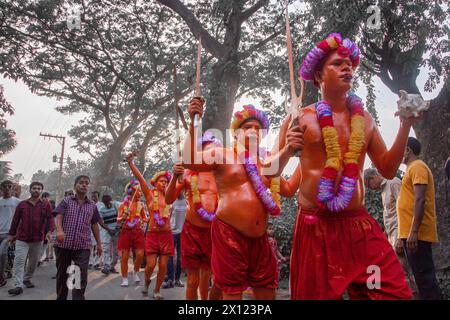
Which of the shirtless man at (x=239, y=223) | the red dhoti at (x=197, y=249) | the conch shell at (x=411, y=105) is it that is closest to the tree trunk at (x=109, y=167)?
the red dhoti at (x=197, y=249)

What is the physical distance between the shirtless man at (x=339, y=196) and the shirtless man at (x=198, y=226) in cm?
189

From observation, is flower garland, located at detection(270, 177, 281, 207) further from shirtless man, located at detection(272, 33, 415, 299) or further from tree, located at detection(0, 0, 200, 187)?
tree, located at detection(0, 0, 200, 187)

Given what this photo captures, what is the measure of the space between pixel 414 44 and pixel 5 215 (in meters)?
8.14

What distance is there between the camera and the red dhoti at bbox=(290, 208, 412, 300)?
2.23 metres

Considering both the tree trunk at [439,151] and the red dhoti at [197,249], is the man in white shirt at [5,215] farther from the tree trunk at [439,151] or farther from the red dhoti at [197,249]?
the tree trunk at [439,151]

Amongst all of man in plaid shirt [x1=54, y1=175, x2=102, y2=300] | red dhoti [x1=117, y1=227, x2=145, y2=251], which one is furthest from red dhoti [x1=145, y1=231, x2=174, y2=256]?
red dhoti [x1=117, y1=227, x2=145, y2=251]

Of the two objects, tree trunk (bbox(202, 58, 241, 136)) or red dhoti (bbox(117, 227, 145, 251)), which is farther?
tree trunk (bbox(202, 58, 241, 136))

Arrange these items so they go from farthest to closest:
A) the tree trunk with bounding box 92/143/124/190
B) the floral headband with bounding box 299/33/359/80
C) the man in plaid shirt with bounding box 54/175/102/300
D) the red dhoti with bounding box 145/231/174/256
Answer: the tree trunk with bounding box 92/143/124/190 < the red dhoti with bounding box 145/231/174/256 < the man in plaid shirt with bounding box 54/175/102/300 < the floral headband with bounding box 299/33/359/80

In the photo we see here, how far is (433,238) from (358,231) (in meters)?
2.01

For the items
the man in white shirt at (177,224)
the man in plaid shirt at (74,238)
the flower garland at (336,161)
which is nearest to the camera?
the flower garland at (336,161)

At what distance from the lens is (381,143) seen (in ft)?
8.86

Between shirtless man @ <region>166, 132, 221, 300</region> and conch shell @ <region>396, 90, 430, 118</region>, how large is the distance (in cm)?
236

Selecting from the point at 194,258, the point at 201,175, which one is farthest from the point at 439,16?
the point at 194,258

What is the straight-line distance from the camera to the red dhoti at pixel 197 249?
446 cm
